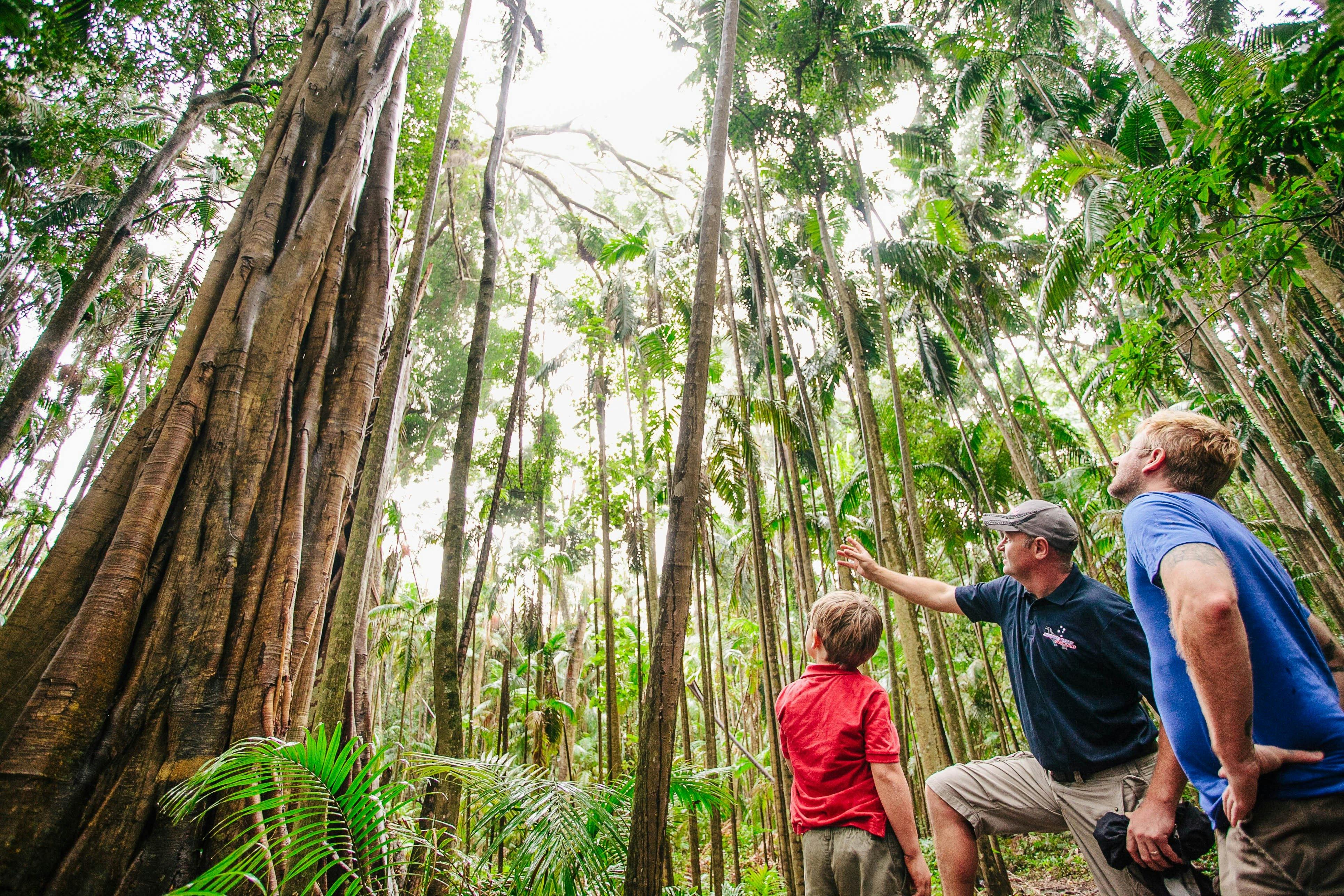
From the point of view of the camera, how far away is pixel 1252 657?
1.30m

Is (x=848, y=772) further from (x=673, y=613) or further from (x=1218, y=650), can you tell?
(x=1218, y=650)

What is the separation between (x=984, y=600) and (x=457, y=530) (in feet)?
8.78

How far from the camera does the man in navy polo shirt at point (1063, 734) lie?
1.70 meters

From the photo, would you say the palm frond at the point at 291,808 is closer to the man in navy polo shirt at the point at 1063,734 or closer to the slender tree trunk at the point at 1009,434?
the man in navy polo shirt at the point at 1063,734

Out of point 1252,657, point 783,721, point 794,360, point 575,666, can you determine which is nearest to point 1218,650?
point 1252,657

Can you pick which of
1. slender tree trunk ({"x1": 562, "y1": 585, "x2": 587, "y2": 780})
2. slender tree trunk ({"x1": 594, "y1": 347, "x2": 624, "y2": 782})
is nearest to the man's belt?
slender tree trunk ({"x1": 594, "y1": 347, "x2": 624, "y2": 782})

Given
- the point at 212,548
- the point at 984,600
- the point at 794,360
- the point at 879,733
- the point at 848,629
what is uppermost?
the point at 794,360

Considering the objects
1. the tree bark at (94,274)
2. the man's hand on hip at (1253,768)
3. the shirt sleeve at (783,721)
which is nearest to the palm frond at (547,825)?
the shirt sleeve at (783,721)

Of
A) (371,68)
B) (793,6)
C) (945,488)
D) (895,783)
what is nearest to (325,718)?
(895,783)

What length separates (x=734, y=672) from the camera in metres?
14.7

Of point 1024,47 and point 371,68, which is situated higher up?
point 1024,47

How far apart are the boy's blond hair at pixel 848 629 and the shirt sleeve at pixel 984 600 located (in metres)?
0.42

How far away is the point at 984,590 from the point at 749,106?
5390 mm

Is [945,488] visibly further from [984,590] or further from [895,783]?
[895,783]
